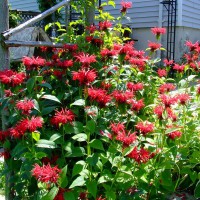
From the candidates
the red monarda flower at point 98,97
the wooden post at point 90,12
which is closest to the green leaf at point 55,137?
the red monarda flower at point 98,97

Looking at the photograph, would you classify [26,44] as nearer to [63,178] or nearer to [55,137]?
[55,137]

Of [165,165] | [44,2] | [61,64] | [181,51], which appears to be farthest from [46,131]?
[44,2]

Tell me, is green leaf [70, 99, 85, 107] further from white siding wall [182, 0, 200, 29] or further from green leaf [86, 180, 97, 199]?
white siding wall [182, 0, 200, 29]

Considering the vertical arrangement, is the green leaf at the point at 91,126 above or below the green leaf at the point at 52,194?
above

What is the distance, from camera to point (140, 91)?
8.11ft

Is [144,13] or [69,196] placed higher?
[144,13]

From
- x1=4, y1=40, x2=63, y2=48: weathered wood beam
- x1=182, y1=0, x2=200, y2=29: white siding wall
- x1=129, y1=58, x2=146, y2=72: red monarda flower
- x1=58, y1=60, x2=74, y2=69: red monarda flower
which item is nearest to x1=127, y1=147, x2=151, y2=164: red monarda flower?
x1=58, y1=60, x2=74, y2=69: red monarda flower

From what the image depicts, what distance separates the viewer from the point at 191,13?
10609 millimetres

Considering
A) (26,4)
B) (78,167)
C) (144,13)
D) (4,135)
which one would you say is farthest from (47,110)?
(26,4)

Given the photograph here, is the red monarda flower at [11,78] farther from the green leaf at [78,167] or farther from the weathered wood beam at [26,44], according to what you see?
the green leaf at [78,167]

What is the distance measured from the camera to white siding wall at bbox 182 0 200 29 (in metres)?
10.2

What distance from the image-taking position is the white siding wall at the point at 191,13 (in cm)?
1017

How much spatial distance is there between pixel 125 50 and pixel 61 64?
416 mm

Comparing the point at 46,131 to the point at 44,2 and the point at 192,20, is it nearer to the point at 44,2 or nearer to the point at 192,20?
the point at 192,20
